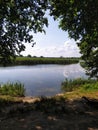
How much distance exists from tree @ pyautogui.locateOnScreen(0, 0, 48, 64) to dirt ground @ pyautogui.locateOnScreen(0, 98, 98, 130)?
472 cm

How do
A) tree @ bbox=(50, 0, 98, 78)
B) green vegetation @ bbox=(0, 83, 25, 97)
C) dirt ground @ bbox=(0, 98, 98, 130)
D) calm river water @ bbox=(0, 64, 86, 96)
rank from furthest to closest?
calm river water @ bbox=(0, 64, 86, 96), green vegetation @ bbox=(0, 83, 25, 97), tree @ bbox=(50, 0, 98, 78), dirt ground @ bbox=(0, 98, 98, 130)

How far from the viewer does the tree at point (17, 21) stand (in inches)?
641

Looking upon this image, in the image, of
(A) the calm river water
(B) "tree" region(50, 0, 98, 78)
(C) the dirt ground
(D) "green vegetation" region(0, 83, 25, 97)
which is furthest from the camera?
(A) the calm river water

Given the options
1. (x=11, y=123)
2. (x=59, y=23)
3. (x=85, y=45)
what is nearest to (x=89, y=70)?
(x=85, y=45)

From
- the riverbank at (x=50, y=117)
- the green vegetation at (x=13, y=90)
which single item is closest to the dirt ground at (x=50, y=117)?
the riverbank at (x=50, y=117)

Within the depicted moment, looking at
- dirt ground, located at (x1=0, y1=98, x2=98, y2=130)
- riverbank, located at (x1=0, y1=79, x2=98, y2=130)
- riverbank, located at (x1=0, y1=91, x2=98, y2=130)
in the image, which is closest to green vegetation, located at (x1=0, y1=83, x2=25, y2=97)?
riverbank, located at (x1=0, y1=79, x2=98, y2=130)

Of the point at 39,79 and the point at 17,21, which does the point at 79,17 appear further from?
the point at 39,79

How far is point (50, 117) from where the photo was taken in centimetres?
1175

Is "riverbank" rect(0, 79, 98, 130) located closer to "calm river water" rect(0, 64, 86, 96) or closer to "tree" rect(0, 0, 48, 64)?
"tree" rect(0, 0, 48, 64)

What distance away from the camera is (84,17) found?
52.3ft

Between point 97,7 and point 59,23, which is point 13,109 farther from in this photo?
point 59,23

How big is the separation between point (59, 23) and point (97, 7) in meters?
5.52

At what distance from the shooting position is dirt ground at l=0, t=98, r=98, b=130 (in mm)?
10623

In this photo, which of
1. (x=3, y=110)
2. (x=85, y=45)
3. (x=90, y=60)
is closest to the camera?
(x=3, y=110)
